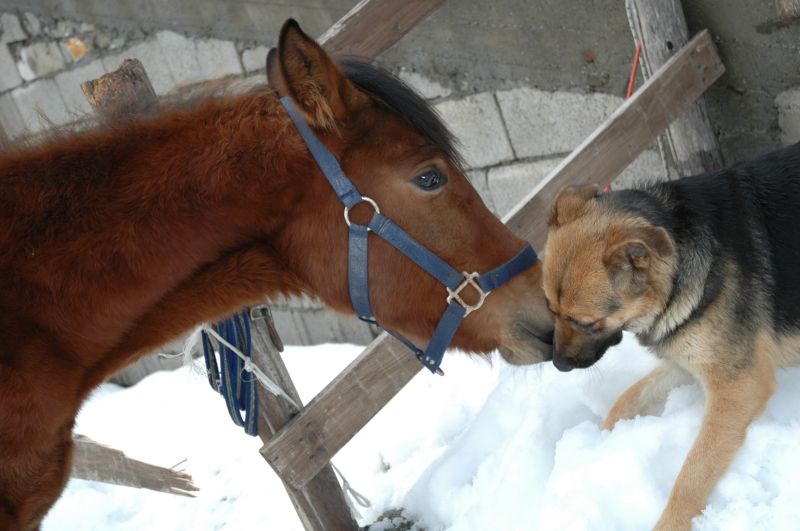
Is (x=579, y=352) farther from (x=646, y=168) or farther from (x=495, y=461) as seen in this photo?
(x=646, y=168)

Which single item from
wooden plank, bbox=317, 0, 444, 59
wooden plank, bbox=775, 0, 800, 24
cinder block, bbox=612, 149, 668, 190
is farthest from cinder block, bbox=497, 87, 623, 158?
wooden plank, bbox=317, 0, 444, 59

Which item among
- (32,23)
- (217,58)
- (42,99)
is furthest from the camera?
(42,99)

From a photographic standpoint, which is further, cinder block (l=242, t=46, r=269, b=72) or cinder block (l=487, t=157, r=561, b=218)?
cinder block (l=242, t=46, r=269, b=72)

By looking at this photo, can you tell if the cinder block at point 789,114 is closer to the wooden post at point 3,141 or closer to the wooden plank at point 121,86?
the wooden plank at point 121,86

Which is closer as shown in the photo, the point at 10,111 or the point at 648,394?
the point at 648,394

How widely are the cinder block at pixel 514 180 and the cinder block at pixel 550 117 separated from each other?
77 millimetres

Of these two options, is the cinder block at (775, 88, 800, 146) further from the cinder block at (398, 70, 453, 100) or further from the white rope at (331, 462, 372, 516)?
the white rope at (331, 462, 372, 516)

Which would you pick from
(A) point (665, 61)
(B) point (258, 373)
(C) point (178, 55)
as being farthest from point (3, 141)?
(C) point (178, 55)

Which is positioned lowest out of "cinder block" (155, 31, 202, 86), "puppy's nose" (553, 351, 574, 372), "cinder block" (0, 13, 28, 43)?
"puppy's nose" (553, 351, 574, 372)

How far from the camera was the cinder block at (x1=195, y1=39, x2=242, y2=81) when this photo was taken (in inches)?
229

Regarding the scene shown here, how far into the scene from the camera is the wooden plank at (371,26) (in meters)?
3.40

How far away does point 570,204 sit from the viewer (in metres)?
2.77

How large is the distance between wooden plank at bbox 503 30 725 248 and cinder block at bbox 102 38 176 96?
3984 millimetres

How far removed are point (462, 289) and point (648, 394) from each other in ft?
3.60
